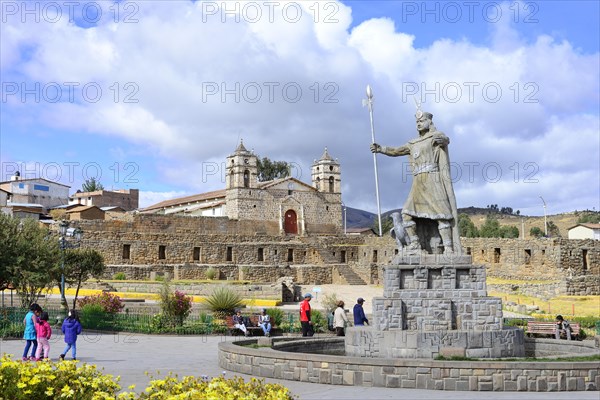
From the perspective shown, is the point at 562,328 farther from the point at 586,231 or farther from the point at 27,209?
the point at 27,209

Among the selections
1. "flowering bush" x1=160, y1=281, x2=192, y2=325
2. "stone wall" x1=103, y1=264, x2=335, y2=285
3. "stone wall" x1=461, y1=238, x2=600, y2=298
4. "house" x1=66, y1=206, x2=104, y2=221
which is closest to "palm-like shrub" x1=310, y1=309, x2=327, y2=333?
"flowering bush" x1=160, y1=281, x2=192, y2=325

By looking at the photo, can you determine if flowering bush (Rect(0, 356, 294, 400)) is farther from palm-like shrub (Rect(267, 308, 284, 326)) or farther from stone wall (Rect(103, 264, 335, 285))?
stone wall (Rect(103, 264, 335, 285))

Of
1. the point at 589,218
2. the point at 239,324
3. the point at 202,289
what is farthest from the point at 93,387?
the point at 589,218

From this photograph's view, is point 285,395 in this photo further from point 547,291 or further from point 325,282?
point 325,282

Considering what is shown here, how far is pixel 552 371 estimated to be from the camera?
9641mm

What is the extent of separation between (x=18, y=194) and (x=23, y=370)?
62.0 metres

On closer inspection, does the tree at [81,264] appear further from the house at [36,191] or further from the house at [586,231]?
the house at [586,231]

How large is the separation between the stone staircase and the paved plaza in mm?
28629

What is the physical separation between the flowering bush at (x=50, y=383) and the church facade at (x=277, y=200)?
49287 millimetres

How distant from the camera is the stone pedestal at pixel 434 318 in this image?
11.8 meters

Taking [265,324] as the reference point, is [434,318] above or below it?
above

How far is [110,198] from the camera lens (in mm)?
74500

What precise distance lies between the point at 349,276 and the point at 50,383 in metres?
41.3

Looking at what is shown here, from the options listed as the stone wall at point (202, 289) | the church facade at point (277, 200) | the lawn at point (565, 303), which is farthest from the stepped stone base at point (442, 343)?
the church facade at point (277, 200)
